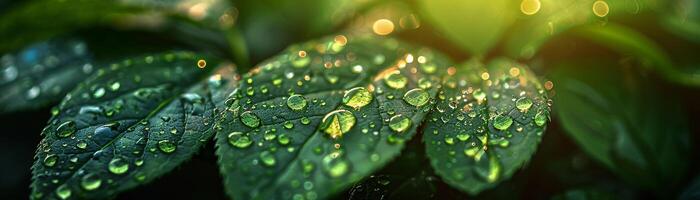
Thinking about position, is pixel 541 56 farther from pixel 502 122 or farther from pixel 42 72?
pixel 42 72

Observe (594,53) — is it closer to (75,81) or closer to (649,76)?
(649,76)

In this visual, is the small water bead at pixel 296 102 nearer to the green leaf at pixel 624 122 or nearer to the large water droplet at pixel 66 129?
the large water droplet at pixel 66 129

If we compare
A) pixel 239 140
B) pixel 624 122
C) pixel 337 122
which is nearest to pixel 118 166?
pixel 239 140

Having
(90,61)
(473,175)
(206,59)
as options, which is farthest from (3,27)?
(473,175)

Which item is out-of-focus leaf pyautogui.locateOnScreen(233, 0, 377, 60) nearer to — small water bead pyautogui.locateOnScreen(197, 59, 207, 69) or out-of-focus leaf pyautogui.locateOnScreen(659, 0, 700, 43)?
small water bead pyautogui.locateOnScreen(197, 59, 207, 69)

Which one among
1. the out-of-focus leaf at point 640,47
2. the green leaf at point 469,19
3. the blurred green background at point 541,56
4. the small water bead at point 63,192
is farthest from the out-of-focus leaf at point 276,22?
the small water bead at point 63,192

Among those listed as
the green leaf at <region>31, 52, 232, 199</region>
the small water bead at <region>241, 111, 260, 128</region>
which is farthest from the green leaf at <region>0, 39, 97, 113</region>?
the small water bead at <region>241, 111, 260, 128</region>
